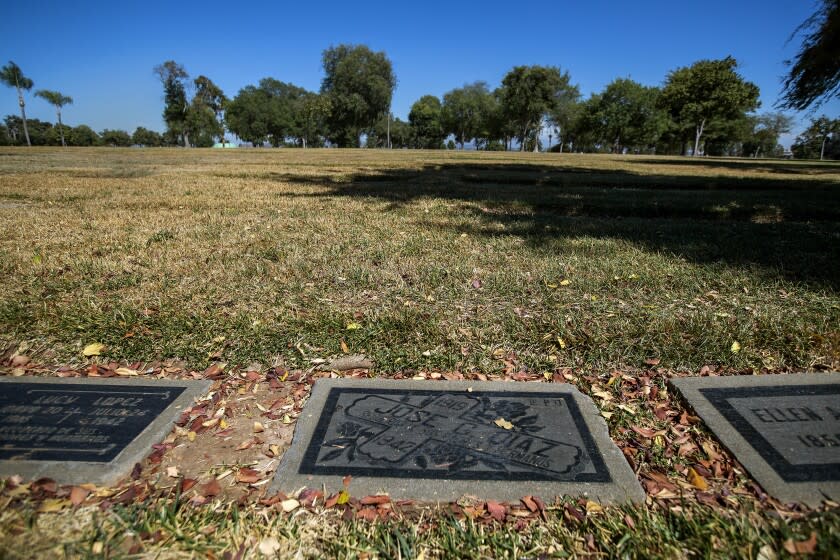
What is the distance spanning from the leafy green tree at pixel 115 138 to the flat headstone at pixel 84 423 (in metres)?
112

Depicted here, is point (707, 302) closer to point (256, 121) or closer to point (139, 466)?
point (139, 466)

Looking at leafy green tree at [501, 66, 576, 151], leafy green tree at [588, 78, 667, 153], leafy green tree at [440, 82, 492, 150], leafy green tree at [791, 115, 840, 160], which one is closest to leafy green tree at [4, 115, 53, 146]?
leafy green tree at [440, 82, 492, 150]

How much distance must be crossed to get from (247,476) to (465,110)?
80237 mm

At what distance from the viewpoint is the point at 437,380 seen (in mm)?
2451

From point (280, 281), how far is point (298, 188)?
596cm

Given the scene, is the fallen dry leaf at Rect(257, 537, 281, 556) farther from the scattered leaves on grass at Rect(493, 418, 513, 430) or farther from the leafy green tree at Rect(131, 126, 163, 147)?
the leafy green tree at Rect(131, 126, 163, 147)

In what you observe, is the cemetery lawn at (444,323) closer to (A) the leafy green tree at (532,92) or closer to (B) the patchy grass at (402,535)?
(B) the patchy grass at (402,535)

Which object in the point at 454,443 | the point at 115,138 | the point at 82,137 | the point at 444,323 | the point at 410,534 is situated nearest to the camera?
the point at 410,534

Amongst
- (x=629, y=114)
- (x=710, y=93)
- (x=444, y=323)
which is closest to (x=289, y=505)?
(x=444, y=323)

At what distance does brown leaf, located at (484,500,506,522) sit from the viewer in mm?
1631

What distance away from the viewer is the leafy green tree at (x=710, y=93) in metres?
38.4

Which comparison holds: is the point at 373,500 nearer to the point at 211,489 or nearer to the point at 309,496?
the point at 309,496

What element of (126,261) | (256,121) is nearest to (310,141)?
(256,121)

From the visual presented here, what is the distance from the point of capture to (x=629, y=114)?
187 ft
